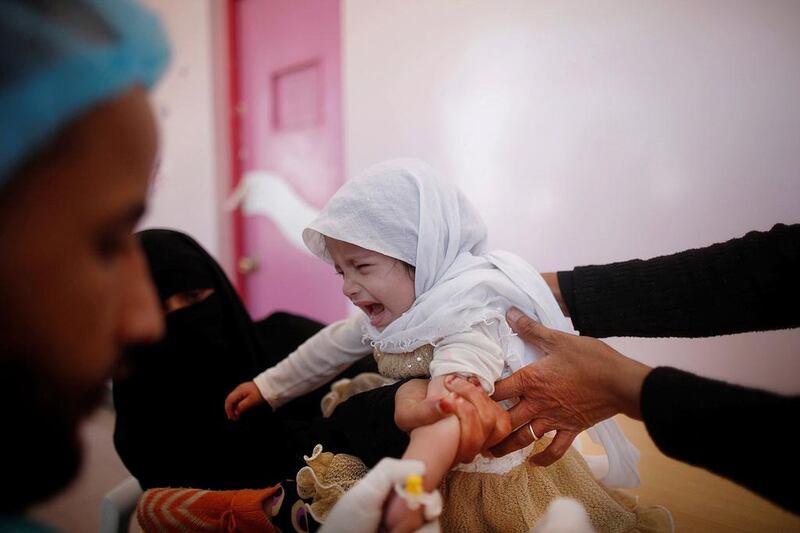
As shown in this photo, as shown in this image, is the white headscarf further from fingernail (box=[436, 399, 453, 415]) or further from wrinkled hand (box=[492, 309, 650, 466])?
fingernail (box=[436, 399, 453, 415])

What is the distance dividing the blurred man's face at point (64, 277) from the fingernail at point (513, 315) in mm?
703

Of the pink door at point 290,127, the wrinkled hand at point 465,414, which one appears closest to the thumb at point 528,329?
the wrinkled hand at point 465,414

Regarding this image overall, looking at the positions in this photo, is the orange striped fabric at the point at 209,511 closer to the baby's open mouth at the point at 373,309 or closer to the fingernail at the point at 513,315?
the baby's open mouth at the point at 373,309

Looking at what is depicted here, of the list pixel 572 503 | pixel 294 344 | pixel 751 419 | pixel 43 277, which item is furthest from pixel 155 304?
pixel 294 344

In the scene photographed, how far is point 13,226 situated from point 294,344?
3.88 ft

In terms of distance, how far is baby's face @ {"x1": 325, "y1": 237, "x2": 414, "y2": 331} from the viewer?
93 cm

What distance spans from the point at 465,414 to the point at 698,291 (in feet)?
1.92

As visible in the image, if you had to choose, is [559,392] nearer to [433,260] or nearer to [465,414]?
[465,414]

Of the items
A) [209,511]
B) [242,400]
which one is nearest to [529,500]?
[209,511]

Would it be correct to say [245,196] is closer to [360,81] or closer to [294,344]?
[360,81]

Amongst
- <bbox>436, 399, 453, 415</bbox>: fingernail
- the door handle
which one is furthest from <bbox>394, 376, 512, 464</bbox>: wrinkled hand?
the door handle

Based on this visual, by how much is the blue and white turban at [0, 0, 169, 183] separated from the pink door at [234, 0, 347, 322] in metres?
1.70

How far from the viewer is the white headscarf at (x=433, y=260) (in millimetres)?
858

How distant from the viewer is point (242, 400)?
111 cm
